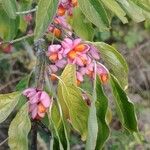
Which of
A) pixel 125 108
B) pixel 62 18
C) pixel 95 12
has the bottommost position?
pixel 125 108

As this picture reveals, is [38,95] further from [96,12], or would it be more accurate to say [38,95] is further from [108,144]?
[108,144]

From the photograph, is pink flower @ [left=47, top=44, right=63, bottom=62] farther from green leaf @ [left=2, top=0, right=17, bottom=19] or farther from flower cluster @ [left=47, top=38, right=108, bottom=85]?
green leaf @ [left=2, top=0, right=17, bottom=19]

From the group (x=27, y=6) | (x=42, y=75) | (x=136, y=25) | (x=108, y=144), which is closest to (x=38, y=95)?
(x=42, y=75)

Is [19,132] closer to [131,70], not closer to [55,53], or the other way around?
[55,53]

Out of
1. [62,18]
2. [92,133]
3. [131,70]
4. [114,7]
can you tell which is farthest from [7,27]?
[131,70]

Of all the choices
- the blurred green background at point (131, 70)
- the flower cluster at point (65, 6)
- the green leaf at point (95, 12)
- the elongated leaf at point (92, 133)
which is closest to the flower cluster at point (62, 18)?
the flower cluster at point (65, 6)
